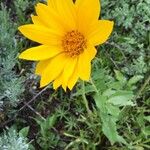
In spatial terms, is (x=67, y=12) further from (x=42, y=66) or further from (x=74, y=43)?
(x=42, y=66)

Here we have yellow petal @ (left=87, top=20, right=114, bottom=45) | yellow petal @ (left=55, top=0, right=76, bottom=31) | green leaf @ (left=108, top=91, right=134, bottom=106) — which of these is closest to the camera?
yellow petal @ (left=87, top=20, right=114, bottom=45)

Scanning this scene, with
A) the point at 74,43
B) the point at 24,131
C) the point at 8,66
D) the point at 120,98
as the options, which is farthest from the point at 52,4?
the point at 24,131

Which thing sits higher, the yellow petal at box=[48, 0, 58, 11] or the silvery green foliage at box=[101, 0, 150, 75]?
the yellow petal at box=[48, 0, 58, 11]

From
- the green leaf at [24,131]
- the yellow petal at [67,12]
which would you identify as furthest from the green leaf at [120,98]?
the green leaf at [24,131]

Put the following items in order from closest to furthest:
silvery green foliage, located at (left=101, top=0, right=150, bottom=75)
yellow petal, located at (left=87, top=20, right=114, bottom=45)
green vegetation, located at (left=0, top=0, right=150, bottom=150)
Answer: yellow petal, located at (left=87, top=20, right=114, bottom=45) < green vegetation, located at (left=0, top=0, right=150, bottom=150) < silvery green foliage, located at (left=101, top=0, right=150, bottom=75)

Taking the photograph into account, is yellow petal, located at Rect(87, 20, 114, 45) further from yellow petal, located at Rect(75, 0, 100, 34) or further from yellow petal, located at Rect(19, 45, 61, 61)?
yellow petal, located at Rect(19, 45, 61, 61)

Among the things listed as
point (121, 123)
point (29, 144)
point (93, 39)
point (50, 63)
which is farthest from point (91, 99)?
point (93, 39)

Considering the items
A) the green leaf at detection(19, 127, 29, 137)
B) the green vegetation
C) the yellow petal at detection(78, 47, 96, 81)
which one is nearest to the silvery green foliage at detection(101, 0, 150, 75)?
the green vegetation
